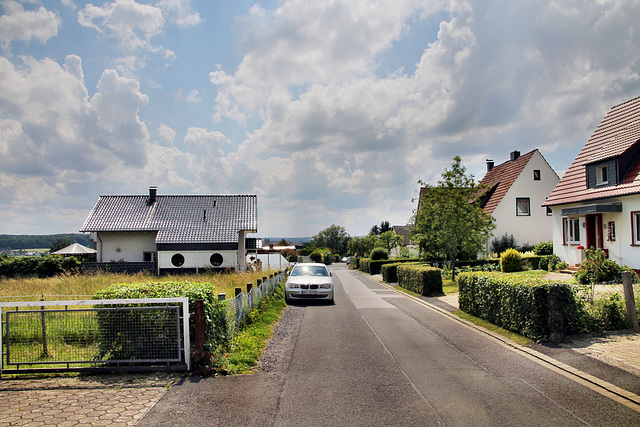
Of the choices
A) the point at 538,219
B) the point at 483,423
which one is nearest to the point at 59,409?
the point at 483,423

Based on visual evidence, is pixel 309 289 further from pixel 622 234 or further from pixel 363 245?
pixel 363 245

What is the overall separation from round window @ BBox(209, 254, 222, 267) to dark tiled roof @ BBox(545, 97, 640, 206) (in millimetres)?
22937

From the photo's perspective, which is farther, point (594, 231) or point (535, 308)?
point (594, 231)

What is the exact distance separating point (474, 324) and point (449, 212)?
1302cm

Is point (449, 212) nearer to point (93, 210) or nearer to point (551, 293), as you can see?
point (551, 293)

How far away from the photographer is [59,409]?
5.64 metres

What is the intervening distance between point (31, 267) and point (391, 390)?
2856 centimetres

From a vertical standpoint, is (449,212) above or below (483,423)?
above

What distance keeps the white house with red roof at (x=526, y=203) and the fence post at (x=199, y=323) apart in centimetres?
3489

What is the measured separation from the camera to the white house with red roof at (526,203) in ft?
126

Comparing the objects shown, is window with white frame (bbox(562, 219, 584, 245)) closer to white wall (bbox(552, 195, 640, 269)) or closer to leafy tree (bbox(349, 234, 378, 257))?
white wall (bbox(552, 195, 640, 269))

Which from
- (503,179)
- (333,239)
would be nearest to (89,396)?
(503,179)

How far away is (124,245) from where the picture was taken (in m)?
36.3

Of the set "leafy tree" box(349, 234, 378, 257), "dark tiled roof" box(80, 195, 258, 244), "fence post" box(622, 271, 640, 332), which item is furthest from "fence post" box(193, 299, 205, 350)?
"leafy tree" box(349, 234, 378, 257)
